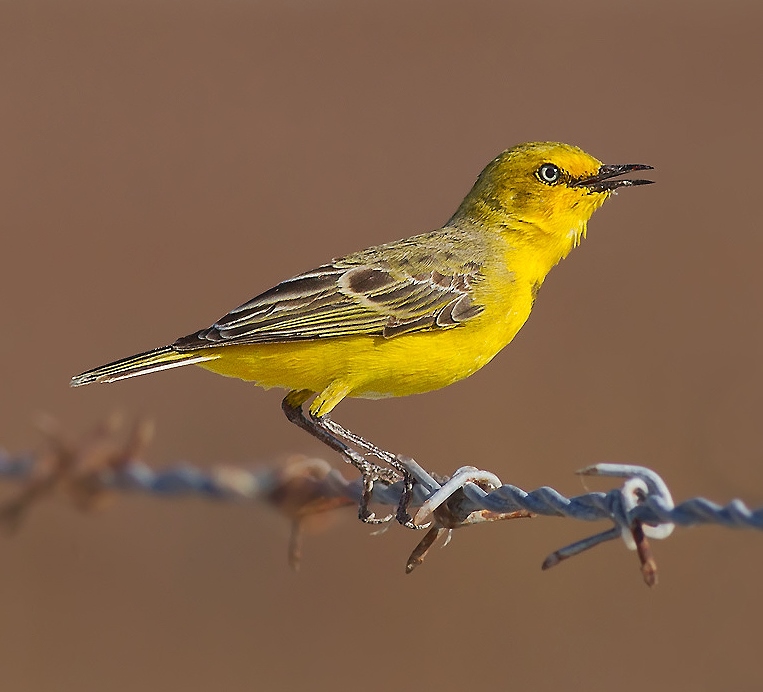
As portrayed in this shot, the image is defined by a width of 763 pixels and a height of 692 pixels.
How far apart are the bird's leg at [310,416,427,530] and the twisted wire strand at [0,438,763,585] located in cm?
7

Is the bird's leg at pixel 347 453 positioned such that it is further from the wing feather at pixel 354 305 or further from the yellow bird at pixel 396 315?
the wing feather at pixel 354 305

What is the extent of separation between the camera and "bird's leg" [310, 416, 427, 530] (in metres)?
4.71

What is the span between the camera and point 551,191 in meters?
6.93

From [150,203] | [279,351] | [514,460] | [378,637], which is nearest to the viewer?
[279,351]

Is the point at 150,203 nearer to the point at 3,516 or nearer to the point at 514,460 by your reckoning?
the point at 514,460

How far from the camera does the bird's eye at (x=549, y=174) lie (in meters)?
6.92

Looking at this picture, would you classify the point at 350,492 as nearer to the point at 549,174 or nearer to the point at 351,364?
the point at 351,364

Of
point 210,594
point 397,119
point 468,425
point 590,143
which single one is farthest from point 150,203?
point 210,594

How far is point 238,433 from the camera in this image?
12852mm

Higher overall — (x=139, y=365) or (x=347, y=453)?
(x=139, y=365)

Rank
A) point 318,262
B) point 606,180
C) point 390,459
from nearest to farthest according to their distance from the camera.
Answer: point 390,459 < point 606,180 < point 318,262

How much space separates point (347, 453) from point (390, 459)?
23.6 inches

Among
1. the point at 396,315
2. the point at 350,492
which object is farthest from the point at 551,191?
the point at 350,492

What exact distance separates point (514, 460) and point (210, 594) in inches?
138
